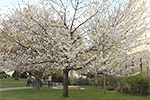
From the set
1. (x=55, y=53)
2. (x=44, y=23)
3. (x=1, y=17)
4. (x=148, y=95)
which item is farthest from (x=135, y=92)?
(x=1, y=17)

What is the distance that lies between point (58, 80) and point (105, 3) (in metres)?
25.8

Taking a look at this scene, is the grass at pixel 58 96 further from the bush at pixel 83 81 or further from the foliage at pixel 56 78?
the foliage at pixel 56 78

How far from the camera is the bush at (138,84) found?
14.1 meters

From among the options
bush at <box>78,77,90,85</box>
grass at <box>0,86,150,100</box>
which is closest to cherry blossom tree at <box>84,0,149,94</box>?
grass at <box>0,86,150,100</box>

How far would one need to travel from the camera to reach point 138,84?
14094 millimetres

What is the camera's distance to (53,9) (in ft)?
36.2

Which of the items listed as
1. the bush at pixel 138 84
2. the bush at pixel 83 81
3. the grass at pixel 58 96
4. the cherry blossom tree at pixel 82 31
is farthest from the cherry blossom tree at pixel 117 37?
the bush at pixel 83 81

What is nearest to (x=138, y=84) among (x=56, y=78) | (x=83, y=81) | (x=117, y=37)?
(x=117, y=37)

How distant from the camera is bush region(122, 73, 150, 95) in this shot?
14.1 metres

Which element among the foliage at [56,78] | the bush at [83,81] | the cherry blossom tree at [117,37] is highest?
the cherry blossom tree at [117,37]

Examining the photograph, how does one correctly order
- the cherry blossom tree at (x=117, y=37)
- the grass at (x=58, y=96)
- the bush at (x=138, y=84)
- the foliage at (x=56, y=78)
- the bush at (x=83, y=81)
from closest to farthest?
1. the cherry blossom tree at (x=117, y=37)
2. the grass at (x=58, y=96)
3. the bush at (x=138, y=84)
4. the bush at (x=83, y=81)
5. the foliage at (x=56, y=78)

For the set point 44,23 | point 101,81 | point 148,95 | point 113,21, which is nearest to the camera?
point 113,21

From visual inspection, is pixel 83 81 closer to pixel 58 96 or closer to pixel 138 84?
pixel 138 84

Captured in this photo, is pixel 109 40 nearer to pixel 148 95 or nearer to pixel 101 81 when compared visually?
pixel 148 95
